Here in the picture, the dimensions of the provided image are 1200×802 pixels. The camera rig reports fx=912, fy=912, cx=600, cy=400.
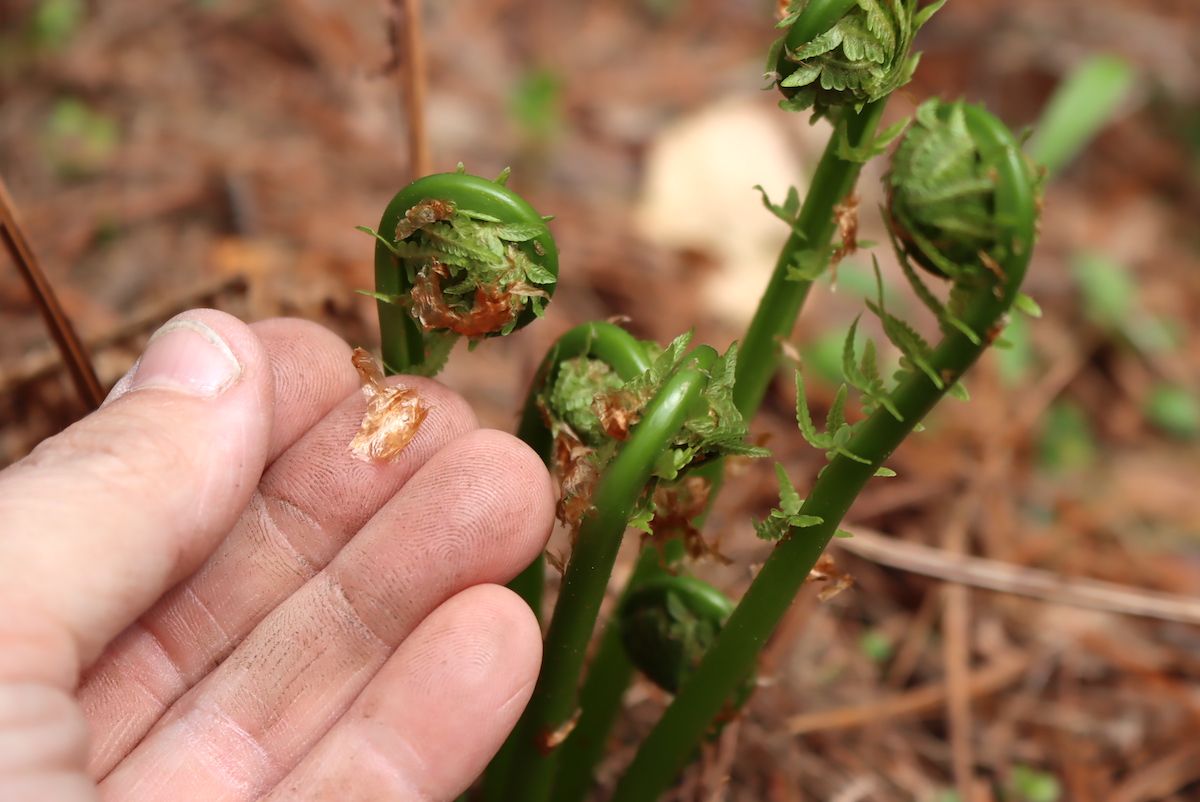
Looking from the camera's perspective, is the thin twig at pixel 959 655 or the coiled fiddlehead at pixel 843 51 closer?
the coiled fiddlehead at pixel 843 51

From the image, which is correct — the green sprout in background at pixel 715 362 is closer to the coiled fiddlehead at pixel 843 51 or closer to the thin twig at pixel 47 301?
the coiled fiddlehead at pixel 843 51

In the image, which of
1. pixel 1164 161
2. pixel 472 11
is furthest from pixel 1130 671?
pixel 472 11

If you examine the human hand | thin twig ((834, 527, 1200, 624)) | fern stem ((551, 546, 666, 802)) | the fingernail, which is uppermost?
the fingernail

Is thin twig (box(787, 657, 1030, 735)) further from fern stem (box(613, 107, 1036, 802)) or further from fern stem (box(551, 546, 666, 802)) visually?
fern stem (box(613, 107, 1036, 802))

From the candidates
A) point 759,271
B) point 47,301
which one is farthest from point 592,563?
point 759,271

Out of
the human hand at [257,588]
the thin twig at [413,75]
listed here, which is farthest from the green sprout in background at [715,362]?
the thin twig at [413,75]

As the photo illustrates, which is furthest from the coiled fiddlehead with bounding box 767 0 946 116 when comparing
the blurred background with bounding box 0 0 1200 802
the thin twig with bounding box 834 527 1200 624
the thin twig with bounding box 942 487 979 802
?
the thin twig with bounding box 942 487 979 802

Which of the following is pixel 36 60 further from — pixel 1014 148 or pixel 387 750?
pixel 1014 148
